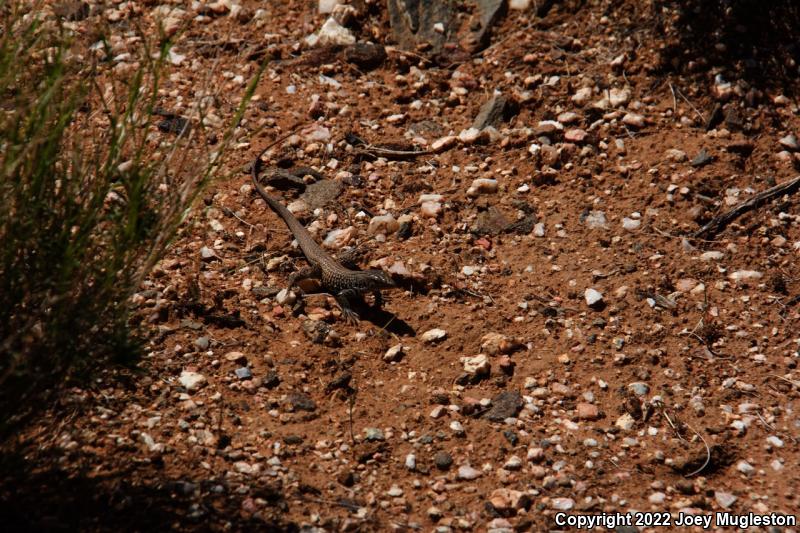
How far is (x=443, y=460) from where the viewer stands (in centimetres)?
401

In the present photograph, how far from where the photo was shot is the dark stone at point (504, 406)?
4.28m

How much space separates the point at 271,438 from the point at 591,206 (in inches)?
110

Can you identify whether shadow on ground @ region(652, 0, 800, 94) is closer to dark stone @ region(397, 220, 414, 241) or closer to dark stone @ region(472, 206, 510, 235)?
dark stone @ region(472, 206, 510, 235)

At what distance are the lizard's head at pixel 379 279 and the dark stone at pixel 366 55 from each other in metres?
2.35

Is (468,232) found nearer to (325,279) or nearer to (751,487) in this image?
(325,279)

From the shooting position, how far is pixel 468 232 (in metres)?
5.45

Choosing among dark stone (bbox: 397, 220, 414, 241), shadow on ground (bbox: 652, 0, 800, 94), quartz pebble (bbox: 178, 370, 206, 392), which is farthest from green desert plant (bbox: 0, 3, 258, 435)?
shadow on ground (bbox: 652, 0, 800, 94)

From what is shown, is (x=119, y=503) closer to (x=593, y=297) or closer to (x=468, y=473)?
(x=468, y=473)

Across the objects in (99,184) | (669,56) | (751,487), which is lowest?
(751,487)

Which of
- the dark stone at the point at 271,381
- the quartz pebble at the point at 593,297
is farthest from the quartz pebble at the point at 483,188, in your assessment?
the dark stone at the point at 271,381

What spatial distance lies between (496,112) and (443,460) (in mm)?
3115

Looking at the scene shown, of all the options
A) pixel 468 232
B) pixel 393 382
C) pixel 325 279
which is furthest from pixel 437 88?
pixel 393 382

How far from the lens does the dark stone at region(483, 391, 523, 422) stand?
14.0ft

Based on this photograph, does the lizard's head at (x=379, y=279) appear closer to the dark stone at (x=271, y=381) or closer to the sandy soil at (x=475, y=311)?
the sandy soil at (x=475, y=311)
